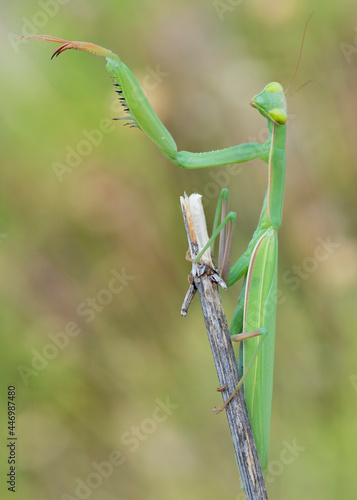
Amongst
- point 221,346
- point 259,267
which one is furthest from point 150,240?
point 221,346

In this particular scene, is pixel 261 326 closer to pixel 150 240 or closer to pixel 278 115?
pixel 278 115

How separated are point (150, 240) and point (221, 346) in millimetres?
908

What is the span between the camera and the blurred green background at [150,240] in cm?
231

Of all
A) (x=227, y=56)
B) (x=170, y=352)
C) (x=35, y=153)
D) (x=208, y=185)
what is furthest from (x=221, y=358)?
(x=227, y=56)

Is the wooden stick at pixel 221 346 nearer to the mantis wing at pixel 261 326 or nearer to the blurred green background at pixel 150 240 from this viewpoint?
the mantis wing at pixel 261 326

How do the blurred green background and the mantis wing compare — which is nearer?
the mantis wing

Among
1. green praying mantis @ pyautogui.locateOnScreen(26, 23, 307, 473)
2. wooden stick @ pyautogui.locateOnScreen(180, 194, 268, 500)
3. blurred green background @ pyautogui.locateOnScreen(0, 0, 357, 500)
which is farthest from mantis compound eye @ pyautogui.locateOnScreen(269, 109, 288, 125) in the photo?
blurred green background @ pyautogui.locateOnScreen(0, 0, 357, 500)

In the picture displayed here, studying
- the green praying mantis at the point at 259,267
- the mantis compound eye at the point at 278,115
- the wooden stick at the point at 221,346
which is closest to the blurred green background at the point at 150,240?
the green praying mantis at the point at 259,267

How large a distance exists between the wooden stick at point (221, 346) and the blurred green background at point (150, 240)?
0.69 metres

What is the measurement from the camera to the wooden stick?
1.57m

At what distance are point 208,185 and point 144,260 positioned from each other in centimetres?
47

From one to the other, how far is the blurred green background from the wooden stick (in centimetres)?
69

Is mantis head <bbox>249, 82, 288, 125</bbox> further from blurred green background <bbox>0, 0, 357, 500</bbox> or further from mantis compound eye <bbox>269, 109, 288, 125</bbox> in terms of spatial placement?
blurred green background <bbox>0, 0, 357, 500</bbox>

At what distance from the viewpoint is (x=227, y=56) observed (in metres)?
2.47
